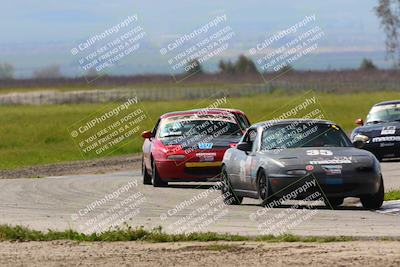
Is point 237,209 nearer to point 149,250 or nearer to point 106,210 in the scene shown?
point 106,210

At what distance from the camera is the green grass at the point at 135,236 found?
1359 centimetres

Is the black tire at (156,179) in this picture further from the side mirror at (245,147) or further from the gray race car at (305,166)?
the side mirror at (245,147)

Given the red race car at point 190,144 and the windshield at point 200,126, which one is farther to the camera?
the windshield at point 200,126

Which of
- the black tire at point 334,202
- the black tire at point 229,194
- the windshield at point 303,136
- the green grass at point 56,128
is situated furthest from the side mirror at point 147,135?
the green grass at point 56,128

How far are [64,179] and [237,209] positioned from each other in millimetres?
10116

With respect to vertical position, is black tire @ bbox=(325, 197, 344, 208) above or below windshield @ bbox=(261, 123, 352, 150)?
below

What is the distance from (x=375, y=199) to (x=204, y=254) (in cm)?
610

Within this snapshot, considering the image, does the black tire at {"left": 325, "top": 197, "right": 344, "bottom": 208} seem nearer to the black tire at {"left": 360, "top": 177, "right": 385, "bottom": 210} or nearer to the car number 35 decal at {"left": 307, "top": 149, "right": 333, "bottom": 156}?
the black tire at {"left": 360, "top": 177, "right": 385, "bottom": 210}

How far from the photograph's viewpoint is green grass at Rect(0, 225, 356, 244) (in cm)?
1359

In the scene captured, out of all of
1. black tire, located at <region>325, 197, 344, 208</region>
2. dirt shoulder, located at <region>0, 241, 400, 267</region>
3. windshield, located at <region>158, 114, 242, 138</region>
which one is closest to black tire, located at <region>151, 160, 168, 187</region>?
windshield, located at <region>158, 114, 242, 138</region>

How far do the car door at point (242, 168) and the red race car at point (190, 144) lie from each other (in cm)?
349

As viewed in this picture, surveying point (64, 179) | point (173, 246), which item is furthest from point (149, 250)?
point (64, 179)

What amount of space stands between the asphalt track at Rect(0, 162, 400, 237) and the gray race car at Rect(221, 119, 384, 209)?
0.84ft

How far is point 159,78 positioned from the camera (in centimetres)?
13275
